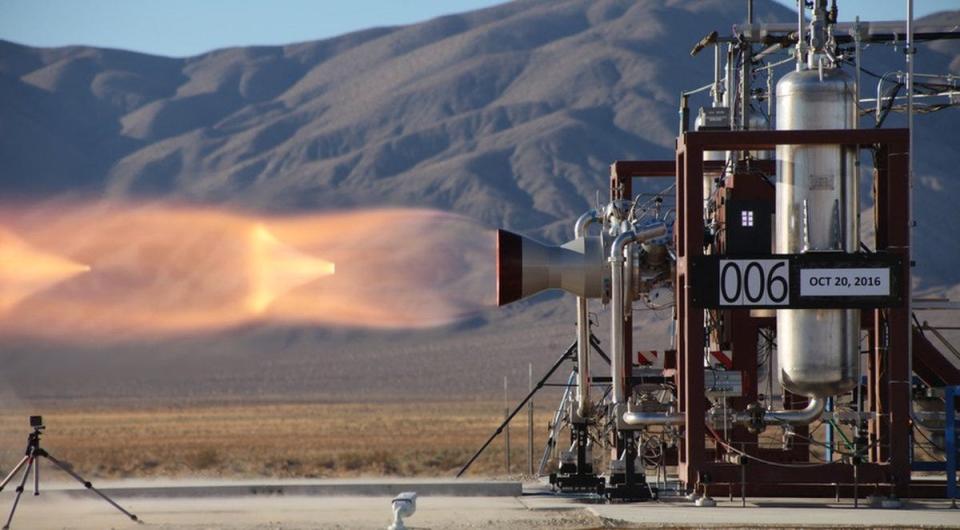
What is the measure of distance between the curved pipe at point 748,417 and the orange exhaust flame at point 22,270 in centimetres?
1416

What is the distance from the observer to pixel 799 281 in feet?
97.4

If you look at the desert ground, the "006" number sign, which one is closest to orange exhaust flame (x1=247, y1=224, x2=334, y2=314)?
the desert ground

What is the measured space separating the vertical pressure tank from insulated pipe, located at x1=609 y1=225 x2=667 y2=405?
2.75m

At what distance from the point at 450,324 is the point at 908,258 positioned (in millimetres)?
113607

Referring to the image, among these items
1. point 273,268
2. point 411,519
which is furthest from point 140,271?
point 411,519

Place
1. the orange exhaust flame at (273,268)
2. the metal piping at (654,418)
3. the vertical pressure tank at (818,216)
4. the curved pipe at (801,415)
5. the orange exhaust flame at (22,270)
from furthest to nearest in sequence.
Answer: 1. the orange exhaust flame at (273,268)
2. the orange exhaust flame at (22,270)
3. the curved pipe at (801,415)
4. the metal piping at (654,418)
5. the vertical pressure tank at (818,216)

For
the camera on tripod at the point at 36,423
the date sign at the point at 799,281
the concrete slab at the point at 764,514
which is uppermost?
the date sign at the point at 799,281

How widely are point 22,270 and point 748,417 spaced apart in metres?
16.2

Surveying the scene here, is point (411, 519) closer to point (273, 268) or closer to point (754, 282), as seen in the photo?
point (754, 282)

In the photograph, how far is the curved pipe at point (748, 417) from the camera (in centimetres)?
3034

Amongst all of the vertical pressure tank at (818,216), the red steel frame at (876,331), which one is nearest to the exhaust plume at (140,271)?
the red steel frame at (876,331)

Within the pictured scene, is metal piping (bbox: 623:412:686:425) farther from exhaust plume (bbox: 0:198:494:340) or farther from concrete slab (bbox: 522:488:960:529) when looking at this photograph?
exhaust plume (bbox: 0:198:494:340)

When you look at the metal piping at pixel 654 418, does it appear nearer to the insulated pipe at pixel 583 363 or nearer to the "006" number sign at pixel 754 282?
the "006" number sign at pixel 754 282

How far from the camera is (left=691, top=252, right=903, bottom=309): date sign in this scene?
29672 mm
